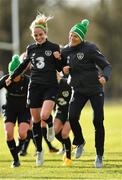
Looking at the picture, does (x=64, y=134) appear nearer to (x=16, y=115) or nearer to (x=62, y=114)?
(x=16, y=115)

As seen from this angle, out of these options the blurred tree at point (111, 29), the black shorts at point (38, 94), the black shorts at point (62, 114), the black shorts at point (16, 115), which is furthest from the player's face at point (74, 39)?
the blurred tree at point (111, 29)

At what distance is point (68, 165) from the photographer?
15062mm

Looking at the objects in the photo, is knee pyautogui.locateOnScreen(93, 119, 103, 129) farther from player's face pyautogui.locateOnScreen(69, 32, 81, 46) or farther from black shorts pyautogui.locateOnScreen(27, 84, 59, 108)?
player's face pyautogui.locateOnScreen(69, 32, 81, 46)

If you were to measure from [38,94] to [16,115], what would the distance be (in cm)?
95

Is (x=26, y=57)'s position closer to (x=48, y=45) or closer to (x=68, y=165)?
(x=48, y=45)

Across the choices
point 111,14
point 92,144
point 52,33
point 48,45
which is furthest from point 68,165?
point 111,14

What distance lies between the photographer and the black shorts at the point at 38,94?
14734 millimetres

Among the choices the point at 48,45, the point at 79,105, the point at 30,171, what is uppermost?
the point at 48,45

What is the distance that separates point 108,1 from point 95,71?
59.7 meters

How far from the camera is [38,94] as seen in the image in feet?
48.5

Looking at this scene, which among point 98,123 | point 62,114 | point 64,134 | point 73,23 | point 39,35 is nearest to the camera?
point 98,123

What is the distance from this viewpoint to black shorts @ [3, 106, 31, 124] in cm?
1543

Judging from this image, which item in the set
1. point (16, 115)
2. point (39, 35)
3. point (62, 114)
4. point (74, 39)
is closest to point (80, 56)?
point (74, 39)

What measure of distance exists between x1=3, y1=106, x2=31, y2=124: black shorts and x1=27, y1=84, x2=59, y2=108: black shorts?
2.26 feet
